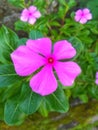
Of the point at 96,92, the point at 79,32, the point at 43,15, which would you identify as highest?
the point at 43,15

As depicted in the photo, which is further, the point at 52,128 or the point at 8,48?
the point at 52,128

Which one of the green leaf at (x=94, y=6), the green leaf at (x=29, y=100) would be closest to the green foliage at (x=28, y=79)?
the green leaf at (x=29, y=100)

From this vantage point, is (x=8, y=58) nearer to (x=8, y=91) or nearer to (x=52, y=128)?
(x=8, y=91)

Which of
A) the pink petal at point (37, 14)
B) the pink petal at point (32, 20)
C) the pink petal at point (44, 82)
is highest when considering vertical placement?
the pink petal at point (44, 82)

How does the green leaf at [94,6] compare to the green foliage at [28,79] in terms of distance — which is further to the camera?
the green leaf at [94,6]

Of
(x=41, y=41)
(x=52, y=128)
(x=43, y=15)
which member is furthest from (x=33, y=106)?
(x=52, y=128)

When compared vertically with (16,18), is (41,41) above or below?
above

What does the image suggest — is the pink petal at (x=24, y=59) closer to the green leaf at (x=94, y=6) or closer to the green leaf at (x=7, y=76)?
the green leaf at (x=7, y=76)
